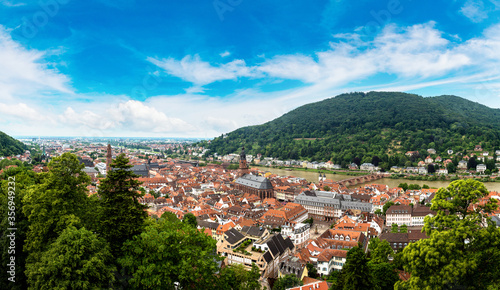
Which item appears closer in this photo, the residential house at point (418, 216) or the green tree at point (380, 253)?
the green tree at point (380, 253)

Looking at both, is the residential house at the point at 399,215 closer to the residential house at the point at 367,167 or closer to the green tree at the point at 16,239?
the green tree at the point at 16,239

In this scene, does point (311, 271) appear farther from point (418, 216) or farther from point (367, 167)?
point (367, 167)

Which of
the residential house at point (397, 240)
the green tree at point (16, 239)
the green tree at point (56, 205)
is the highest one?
the green tree at point (56, 205)

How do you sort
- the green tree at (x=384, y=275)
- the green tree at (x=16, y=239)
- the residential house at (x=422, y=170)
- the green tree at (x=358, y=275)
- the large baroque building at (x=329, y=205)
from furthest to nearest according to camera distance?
the residential house at (x=422, y=170), the large baroque building at (x=329, y=205), the green tree at (x=384, y=275), the green tree at (x=358, y=275), the green tree at (x=16, y=239)

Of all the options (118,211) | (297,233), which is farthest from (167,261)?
(297,233)

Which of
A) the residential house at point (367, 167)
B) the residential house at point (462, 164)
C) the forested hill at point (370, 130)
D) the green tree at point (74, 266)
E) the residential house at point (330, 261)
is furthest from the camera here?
the forested hill at point (370, 130)

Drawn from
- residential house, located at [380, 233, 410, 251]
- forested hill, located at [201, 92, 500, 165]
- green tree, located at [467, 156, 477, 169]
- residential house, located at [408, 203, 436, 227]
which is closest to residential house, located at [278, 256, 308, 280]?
residential house, located at [380, 233, 410, 251]

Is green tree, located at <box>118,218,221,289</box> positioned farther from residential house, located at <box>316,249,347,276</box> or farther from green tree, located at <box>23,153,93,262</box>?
residential house, located at <box>316,249,347,276</box>

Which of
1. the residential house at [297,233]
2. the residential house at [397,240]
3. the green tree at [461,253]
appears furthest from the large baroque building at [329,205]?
the green tree at [461,253]
